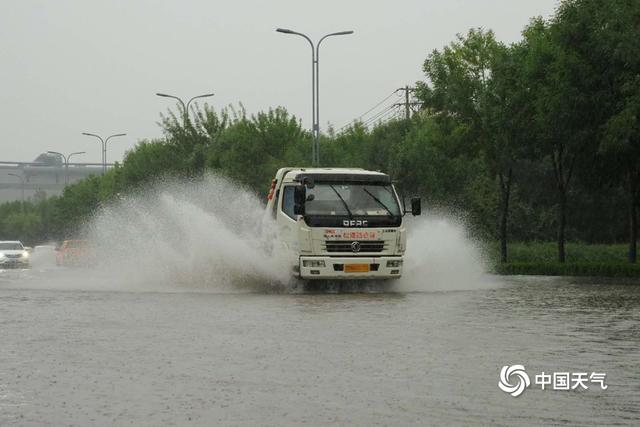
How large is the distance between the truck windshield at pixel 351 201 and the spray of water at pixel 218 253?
1297 millimetres

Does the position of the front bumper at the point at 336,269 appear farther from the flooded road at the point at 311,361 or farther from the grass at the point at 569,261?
the grass at the point at 569,261

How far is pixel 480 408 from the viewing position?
986 cm

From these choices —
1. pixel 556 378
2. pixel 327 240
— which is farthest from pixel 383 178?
pixel 556 378

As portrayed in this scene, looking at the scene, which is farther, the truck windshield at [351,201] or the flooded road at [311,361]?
the truck windshield at [351,201]

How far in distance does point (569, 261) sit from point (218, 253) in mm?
25295

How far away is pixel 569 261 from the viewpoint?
50.9m

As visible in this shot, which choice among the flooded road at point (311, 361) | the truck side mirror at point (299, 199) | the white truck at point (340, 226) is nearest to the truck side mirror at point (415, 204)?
the white truck at point (340, 226)

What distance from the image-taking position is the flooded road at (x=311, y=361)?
973 centimetres

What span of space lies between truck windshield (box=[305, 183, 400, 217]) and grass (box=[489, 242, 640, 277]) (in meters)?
11.1

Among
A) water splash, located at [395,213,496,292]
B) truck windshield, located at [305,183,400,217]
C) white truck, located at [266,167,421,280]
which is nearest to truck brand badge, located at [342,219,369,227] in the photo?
white truck, located at [266,167,421,280]

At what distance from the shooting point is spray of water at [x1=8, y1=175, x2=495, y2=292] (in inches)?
1097

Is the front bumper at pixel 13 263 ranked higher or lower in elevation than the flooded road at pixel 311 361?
lower

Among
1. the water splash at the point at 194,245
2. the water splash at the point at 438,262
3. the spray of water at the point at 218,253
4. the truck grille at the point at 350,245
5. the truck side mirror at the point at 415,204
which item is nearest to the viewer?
the truck grille at the point at 350,245

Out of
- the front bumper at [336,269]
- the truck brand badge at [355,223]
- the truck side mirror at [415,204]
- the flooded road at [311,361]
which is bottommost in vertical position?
the flooded road at [311,361]
